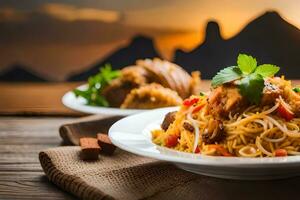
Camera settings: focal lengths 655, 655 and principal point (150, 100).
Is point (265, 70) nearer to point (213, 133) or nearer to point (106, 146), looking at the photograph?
point (213, 133)

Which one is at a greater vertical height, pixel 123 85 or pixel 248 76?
pixel 248 76

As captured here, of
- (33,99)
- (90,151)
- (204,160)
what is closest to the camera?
(204,160)

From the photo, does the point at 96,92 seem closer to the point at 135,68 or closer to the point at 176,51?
the point at 135,68

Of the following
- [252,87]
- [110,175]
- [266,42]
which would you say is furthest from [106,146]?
[266,42]

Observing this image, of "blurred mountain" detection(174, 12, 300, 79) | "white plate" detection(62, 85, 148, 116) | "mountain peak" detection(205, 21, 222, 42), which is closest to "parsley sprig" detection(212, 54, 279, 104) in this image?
"white plate" detection(62, 85, 148, 116)

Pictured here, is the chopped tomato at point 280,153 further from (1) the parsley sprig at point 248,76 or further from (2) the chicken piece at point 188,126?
(2) the chicken piece at point 188,126

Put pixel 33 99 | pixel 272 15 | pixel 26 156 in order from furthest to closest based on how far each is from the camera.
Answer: pixel 272 15 → pixel 33 99 → pixel 26 156
